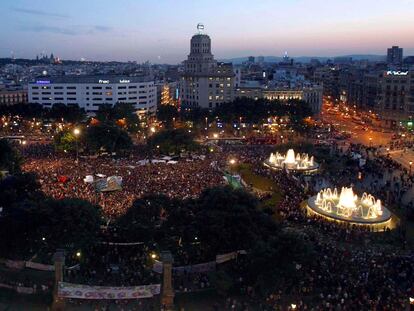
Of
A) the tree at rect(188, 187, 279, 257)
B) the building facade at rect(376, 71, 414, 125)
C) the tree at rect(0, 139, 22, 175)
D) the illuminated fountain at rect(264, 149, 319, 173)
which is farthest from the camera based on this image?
the building facade at rect(376, 71, 414, 125)

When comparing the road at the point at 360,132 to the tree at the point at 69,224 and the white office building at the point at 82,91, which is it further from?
the tree at the point at 69,224

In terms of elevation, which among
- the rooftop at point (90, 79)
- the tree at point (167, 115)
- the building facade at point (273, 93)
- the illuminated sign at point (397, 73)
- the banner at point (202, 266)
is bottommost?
the banner at point (202, 266)

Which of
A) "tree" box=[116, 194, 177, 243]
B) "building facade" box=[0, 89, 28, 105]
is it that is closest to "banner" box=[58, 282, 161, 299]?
"tree" box=[116, 194, 177, 243]

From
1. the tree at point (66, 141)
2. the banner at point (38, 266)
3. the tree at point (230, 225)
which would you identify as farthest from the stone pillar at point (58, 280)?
the tree at point (66, 141)

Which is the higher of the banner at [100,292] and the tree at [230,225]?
the tree at [230,225]

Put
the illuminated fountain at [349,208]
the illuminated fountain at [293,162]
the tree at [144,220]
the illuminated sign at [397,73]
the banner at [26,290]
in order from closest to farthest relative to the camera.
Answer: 1. the banner at [26,290]
2. the tree at [144,220]
3. the illuminated fountain at [349,208]
4. the illuminated fountain at [293,162]
5. the illuminated sign at [397,73]

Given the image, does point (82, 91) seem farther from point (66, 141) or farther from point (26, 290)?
point (26, 290)

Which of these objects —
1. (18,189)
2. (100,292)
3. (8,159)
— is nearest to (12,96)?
(8,159)

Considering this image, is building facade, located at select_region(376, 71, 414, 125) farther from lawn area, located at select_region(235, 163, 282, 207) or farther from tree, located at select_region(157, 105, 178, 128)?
lawn area, located at select_region(235, 163, 282, 207)
